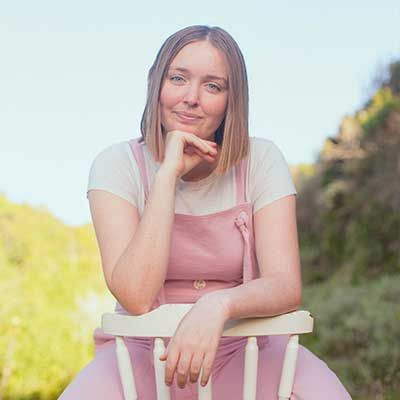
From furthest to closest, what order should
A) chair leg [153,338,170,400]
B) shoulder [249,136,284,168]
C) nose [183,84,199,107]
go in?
shoulder [249,136,284,168], nose [183,84,199,107], chair leg [153,338,170,400]

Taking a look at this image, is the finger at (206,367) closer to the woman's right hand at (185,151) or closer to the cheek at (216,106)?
the woman's right hand at (185,151)

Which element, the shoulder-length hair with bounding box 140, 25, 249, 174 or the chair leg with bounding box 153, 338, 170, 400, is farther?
the shoulder-length hair with bounding box 140, 25, 249, 174

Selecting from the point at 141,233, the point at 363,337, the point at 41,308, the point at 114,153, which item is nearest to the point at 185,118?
the point at 114,153

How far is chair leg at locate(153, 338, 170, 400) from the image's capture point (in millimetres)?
1771

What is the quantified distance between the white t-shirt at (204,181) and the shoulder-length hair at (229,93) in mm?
48

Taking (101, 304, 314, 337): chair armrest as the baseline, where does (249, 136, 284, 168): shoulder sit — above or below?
above

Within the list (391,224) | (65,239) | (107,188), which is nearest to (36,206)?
(65,239)

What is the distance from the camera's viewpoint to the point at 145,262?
1861 millimetres

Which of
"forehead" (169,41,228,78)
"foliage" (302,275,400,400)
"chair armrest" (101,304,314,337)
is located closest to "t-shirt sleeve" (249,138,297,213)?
"forehead" (169,41,228,78)

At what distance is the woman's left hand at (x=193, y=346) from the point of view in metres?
1.67

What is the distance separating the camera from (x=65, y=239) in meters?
11.8

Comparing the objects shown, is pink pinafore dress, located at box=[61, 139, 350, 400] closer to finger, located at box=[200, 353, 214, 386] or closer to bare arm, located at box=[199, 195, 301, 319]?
bare arm, located at box=[199, 195, 301, 319]

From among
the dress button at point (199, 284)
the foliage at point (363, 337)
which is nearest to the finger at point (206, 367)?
the dress button at point (199, 284)

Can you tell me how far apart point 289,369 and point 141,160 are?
0.67m
